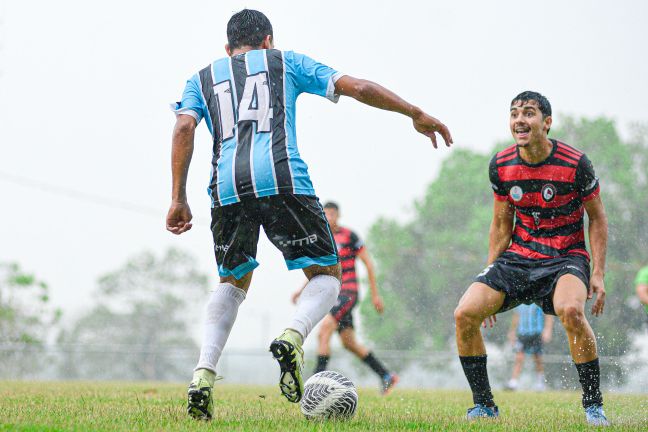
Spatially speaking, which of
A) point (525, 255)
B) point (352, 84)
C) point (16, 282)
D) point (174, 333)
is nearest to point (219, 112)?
point (352, 84)

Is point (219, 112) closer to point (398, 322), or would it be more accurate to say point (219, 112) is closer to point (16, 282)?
point (16, 282)

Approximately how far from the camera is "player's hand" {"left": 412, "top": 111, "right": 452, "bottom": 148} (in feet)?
15.5

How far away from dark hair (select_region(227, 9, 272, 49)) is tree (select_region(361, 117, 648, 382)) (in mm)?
29095

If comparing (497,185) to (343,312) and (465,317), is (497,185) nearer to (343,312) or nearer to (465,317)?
(465,317)

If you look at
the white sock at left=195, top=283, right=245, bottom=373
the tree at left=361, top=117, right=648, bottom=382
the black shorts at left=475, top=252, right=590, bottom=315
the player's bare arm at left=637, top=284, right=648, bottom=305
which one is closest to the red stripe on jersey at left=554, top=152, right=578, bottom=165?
the black shorts at left=475, top=252, right=590, bottom=315

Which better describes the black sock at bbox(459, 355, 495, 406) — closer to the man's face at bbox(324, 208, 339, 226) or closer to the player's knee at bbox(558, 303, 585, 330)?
the player's knee at bbox(558, 303, 585, 330)

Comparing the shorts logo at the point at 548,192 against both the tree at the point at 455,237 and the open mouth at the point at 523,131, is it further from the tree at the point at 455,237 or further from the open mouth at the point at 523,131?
the tree at the point at 455,237

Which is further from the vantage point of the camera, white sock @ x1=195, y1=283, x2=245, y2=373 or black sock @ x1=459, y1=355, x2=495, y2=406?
black sock @ x1=459, y1=355, x2=495, y2=406

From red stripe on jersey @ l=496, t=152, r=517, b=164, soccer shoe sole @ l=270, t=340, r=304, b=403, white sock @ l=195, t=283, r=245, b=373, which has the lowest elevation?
soccer shoe sole @ l=270, t=340, r=304, b=403

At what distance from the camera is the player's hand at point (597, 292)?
5.24 m

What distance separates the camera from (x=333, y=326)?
1090cm

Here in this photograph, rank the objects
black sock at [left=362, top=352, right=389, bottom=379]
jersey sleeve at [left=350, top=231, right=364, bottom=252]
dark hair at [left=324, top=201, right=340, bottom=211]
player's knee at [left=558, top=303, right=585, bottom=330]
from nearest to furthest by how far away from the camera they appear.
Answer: player's knee at [left=558, top=303, right=585, bottom=330] < black sock at [left=362, top=352, right=389, bottom=379] < dark hair at [left=324, top=201, right=340, bottom=211] < jersey sleeve at [left=350, top=231, right=364, bottom=252]

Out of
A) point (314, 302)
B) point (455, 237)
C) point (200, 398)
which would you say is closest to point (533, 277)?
point (314, 302)

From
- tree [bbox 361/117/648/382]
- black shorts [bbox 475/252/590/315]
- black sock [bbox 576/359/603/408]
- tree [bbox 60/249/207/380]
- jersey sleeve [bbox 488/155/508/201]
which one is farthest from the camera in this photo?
tree [bbox 60/249/207/380]
